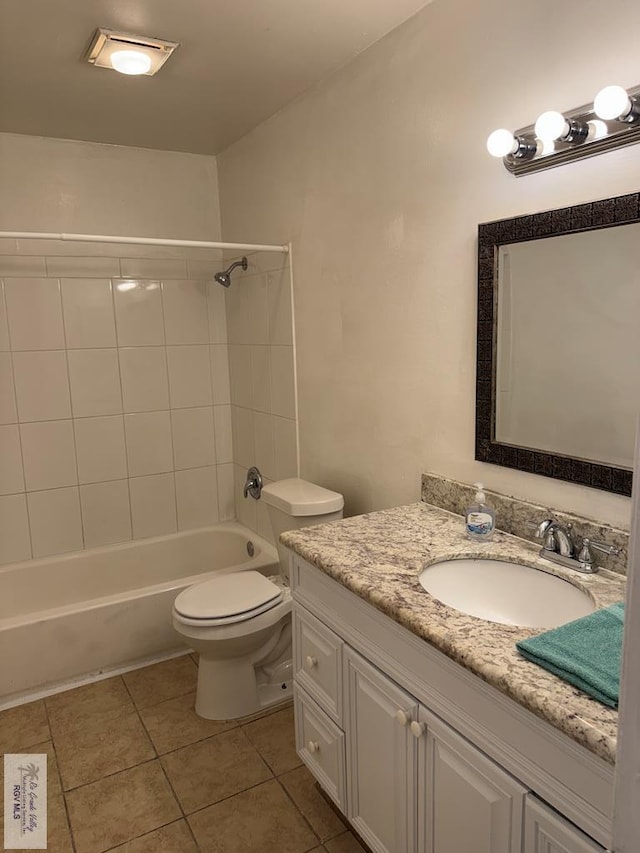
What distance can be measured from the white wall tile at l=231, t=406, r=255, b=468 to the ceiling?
4.49 feet

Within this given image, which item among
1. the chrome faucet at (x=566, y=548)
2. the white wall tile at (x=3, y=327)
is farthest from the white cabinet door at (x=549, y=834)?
the white wall tile at (x=3, y=327)

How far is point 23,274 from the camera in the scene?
2.84m

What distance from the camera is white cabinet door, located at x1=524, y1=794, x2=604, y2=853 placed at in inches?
36.6

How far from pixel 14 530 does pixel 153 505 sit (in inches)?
26.2

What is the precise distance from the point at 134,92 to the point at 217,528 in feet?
6.92

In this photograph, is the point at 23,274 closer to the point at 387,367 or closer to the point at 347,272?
the point at 347,272

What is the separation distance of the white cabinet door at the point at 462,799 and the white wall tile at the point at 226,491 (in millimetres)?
2327

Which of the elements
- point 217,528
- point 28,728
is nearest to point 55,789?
point 28,728

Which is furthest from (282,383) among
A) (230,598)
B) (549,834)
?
(549,834)

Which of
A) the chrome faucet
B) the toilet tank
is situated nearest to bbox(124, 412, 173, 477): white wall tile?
the toilet tank

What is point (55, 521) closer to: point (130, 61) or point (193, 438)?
point (193, 438)

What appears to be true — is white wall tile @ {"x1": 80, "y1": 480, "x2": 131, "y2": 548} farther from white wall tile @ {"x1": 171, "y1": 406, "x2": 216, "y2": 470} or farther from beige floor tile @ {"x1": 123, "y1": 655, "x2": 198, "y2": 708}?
beige floor tile @ {"x1": 123, "y1": 655, "x2": 198, "y2": 708}

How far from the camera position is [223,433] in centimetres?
343

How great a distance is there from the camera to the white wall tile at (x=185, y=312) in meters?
3.19
